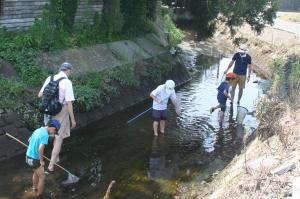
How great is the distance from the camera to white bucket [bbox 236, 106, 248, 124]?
14.0m

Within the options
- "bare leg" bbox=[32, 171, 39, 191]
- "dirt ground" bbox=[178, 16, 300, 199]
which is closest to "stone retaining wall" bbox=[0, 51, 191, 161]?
"bare leg" bbox=[32, 171, 39, 191]

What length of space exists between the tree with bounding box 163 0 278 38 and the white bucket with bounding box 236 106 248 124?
25.7ft

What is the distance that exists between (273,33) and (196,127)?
661 inches

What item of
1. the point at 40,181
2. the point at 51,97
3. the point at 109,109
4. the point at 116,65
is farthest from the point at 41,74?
the point at 40,181

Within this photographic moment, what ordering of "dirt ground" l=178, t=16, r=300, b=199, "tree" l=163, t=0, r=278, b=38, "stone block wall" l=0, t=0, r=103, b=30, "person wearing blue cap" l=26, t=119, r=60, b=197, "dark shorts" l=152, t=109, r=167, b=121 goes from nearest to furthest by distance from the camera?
"dirt ground" l=178, t=16, r=300, b=199 → "person wearing blue cap" l=26, t=119, r=60, b=197 → "dark shorts" l=152, t=109, r=167, b=121 → "stone block wall" l=0, t=0, r=103, b=30 → "tree" l=163, t=0, r=278, b=38

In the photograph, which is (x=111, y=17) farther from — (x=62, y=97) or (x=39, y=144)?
(x=39, y=144)

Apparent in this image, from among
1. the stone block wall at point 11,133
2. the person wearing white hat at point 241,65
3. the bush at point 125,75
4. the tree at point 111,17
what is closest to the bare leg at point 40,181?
the stone block wall at point 11,133

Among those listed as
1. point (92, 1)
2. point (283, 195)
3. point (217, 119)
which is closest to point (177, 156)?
point (217, 119)

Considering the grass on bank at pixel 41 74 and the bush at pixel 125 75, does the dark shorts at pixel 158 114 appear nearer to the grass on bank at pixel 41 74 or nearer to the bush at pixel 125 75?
the grass on bank at pixel 41 74

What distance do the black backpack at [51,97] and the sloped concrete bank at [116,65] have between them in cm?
190

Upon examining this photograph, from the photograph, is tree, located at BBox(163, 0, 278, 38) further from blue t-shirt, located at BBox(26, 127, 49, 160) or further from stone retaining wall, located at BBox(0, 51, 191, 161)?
blue t-shirt, located at BBox(26, 127, 49, 160)

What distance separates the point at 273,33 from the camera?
28.8 m

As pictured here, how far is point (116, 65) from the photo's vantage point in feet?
53.3

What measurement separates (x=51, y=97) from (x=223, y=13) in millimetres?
13693
